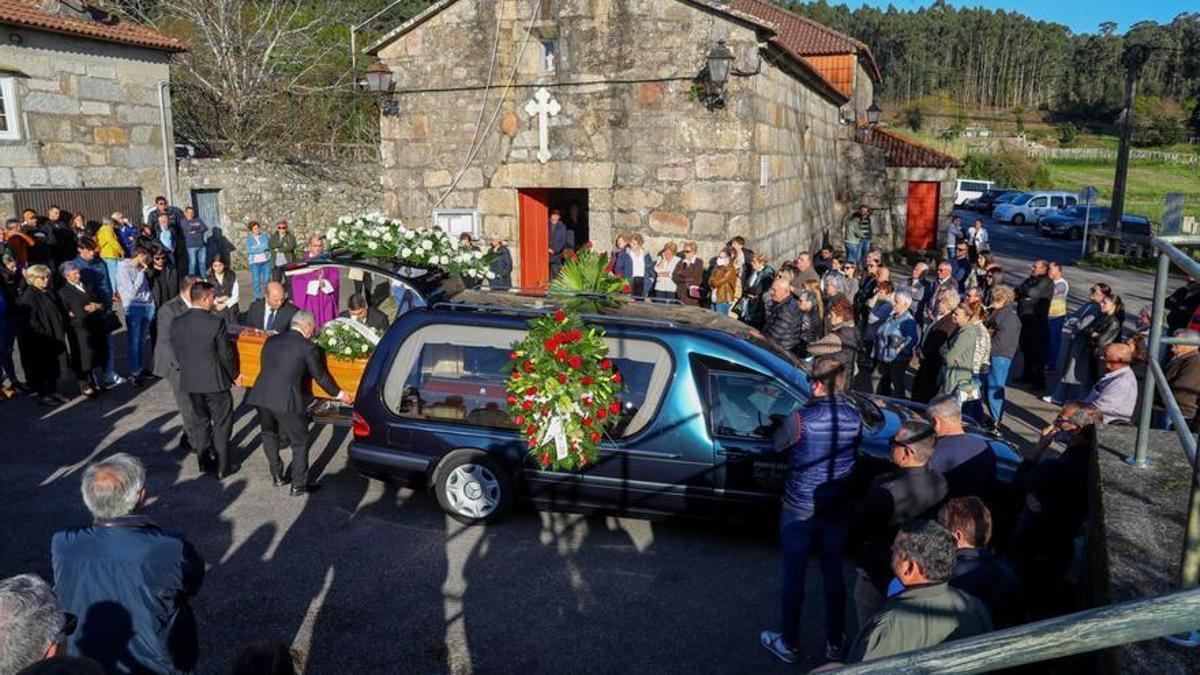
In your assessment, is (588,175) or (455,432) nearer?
(455,432)

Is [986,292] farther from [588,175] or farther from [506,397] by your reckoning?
[506,397]

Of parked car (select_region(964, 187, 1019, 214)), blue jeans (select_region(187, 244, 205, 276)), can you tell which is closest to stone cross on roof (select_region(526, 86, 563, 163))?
blue jeans (select_region(187, 244, 205, 276))

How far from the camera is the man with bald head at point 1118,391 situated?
6.76m

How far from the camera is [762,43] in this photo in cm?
1264

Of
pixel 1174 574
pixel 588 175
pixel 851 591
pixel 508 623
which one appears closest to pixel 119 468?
pixel 508 623

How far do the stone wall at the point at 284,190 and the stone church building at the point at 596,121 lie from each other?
6.48 meters

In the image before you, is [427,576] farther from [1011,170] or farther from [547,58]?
[1011,170]

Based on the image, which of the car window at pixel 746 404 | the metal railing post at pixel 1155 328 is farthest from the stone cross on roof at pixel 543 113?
the metal railing post at pixel 1155 328

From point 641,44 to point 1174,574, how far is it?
11574 mm

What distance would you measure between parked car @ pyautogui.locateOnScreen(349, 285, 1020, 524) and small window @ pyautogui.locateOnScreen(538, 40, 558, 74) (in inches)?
303

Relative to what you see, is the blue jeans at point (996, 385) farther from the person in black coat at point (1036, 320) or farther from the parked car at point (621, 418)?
the parked car at point (621, 418)

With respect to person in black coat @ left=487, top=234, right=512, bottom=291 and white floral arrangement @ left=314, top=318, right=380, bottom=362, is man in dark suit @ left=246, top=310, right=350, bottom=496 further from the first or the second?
person in black coat @ left=487, top=234, right=512, bottom=291

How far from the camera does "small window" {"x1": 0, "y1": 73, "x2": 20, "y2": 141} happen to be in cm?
1583

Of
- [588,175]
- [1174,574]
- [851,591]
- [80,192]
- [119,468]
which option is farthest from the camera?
[80,192]
